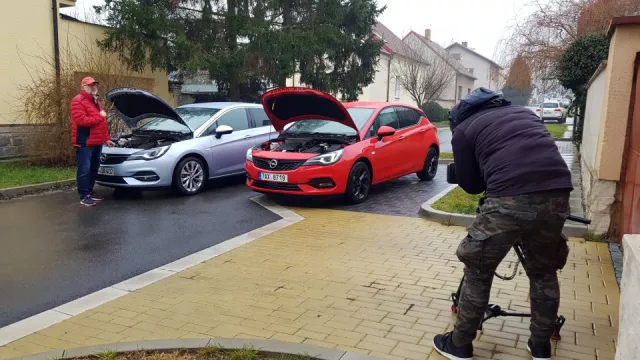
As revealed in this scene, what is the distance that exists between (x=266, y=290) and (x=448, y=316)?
5.22 feet

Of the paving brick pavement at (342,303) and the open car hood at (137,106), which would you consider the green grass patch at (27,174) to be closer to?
the open car hood at (137,106)

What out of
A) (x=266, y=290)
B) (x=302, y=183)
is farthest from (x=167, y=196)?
(x=266, y=290)

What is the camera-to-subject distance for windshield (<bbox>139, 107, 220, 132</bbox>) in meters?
9.79

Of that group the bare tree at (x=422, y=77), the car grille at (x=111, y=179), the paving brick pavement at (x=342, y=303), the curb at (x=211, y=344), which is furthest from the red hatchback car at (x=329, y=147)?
the bare tree at (x=422, y=77)

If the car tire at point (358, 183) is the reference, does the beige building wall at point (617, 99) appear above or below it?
above

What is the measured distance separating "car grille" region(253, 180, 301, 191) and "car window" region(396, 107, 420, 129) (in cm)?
270

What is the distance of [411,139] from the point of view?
9836 mm

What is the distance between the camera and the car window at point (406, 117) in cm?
985

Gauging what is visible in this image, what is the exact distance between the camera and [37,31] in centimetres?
1330

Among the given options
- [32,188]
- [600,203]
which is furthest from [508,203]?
[32,188]

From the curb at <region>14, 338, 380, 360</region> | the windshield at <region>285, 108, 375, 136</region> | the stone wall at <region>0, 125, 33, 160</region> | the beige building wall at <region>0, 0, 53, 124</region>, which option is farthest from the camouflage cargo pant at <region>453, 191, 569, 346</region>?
the beige building wall at <region>0, 0, 53, 124</region>

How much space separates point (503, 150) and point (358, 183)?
18.1 ft

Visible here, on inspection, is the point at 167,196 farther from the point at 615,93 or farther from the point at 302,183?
the point at 615,93

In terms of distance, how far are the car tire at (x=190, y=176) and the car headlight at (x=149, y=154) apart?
0.38 metres
